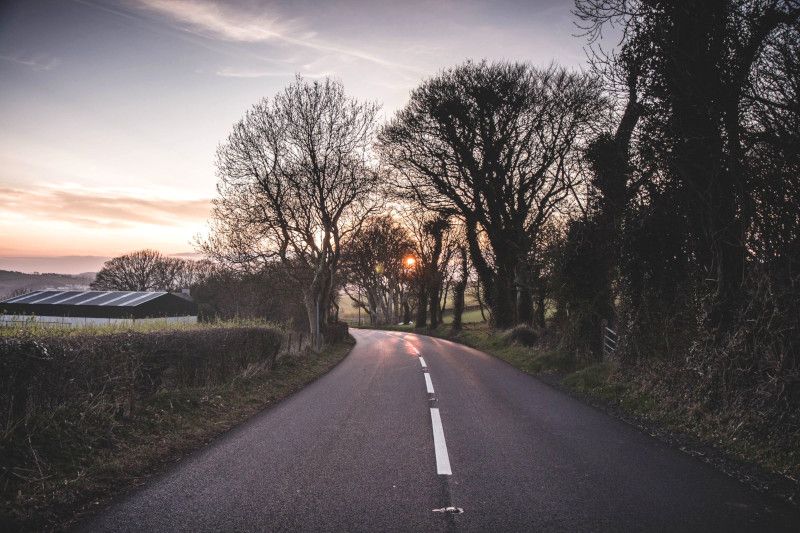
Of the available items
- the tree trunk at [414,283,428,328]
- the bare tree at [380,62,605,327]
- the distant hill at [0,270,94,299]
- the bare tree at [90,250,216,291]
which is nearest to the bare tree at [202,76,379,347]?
the bare tree at [380,62,605,327]

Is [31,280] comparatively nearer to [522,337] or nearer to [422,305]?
[422,305]

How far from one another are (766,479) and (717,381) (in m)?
2.42

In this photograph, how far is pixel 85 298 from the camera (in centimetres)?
4894

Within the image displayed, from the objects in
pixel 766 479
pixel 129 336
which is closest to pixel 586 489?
pixel 766 479

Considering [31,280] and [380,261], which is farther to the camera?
[31,280]

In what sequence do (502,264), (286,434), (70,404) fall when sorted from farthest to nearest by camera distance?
(502,264)
(286,434)
(70,404)

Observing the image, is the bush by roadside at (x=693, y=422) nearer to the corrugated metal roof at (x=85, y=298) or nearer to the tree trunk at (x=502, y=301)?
the tree trunk at (x=502, y=301)

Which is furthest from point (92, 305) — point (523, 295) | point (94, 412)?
point (94, 412)

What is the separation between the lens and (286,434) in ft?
21.1

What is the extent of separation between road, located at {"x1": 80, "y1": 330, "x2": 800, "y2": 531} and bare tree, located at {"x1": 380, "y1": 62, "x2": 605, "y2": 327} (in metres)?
15.2

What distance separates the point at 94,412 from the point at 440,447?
450 cm

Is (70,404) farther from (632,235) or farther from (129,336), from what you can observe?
(632,235)

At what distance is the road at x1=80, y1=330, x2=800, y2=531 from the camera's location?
3732 mm

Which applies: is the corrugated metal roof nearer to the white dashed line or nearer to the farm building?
the farm building
